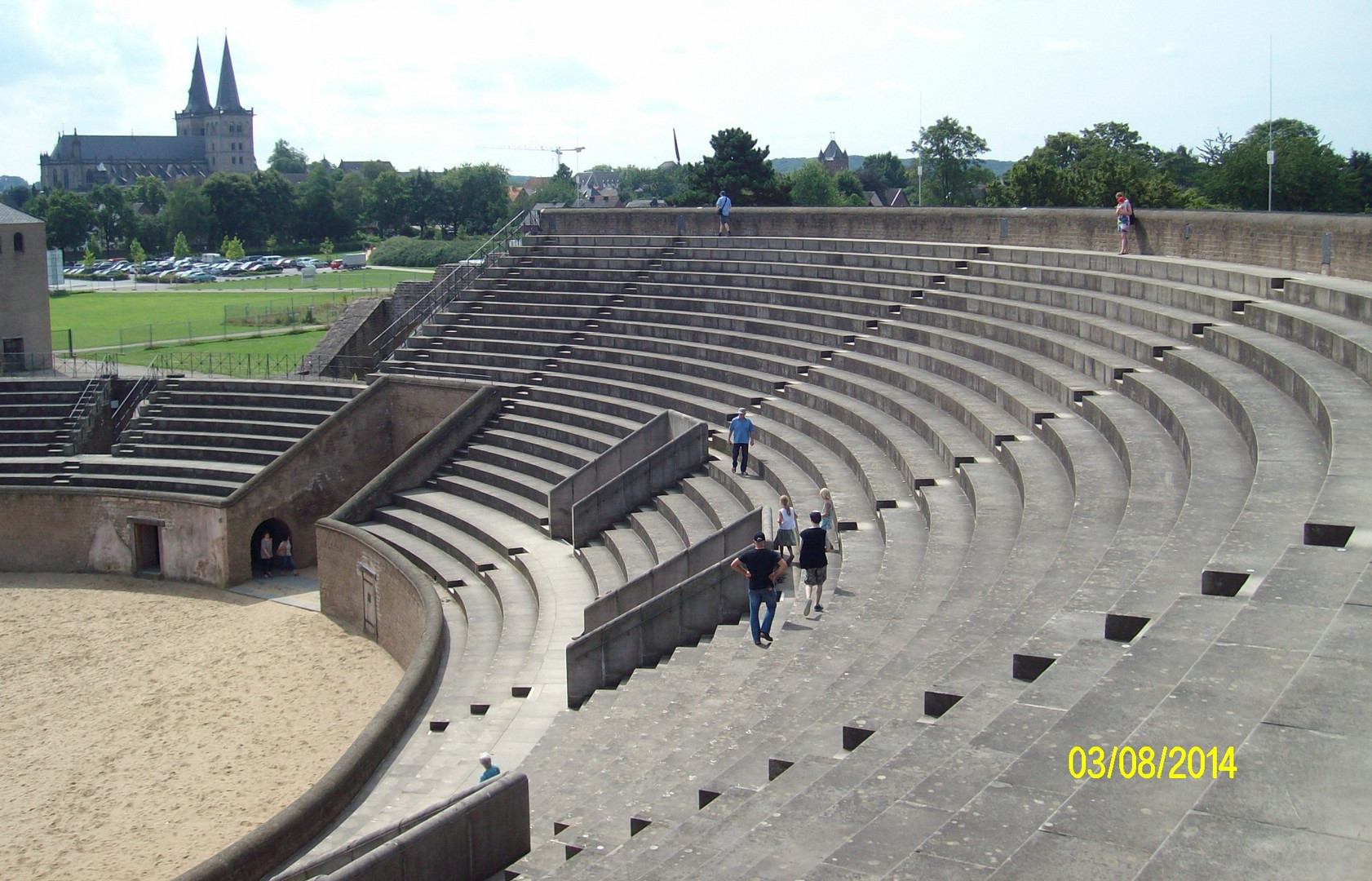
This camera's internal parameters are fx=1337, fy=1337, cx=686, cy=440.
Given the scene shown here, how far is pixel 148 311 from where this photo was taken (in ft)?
182

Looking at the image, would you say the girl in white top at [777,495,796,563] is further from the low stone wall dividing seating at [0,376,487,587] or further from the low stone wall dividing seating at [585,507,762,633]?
the low stone wall dividing seating at [0,376,487,587]

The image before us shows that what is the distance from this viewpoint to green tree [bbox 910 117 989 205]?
75750 mm

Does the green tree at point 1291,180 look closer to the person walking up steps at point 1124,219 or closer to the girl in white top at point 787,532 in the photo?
the person walking up steps at point 1124,219

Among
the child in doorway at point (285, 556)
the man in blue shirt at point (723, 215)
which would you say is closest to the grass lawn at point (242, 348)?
the child in doorway at point (285, 556)

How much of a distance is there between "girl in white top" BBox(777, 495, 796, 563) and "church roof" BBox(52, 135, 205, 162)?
203820 mm

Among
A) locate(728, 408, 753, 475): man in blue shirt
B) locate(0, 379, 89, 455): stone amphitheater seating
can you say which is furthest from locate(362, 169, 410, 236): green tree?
locate(728, 408, 753, 475): man in blue shirt

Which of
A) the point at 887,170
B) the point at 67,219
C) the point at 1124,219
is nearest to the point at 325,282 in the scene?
the point at 67,219

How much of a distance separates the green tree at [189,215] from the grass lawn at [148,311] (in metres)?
52.0

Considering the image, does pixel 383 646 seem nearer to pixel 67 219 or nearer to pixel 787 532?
pixel 787 532

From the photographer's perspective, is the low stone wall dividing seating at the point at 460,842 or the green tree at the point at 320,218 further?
the green tree at the point at 320,218

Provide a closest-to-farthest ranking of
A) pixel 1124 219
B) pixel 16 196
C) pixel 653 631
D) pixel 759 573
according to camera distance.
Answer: pixel 759 573
pixel 653 631
pixel 1124 219
pixel 16 196

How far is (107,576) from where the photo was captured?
26.0m

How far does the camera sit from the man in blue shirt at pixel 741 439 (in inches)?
703
